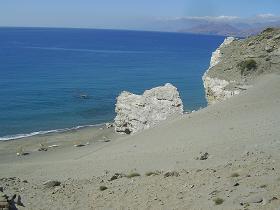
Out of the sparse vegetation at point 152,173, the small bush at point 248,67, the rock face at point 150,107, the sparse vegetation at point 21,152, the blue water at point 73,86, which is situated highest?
the small bush at point 248,67

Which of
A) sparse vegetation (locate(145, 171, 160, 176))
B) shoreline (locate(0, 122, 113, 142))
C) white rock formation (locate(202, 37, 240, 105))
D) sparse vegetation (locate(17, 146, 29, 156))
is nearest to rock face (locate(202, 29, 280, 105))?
white rock formation (locate(202, 37, 240, 105))

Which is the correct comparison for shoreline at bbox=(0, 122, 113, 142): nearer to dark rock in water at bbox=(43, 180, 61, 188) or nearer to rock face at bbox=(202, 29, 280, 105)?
rock face at bbox=(202, 29, 280, 105)

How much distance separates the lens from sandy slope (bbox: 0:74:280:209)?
16891mm

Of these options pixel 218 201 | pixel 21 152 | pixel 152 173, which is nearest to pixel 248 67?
pixel 152 173

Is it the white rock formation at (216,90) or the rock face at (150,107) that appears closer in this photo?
the white rock formation at (216,90)

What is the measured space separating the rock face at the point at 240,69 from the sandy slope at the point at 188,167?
1688mm

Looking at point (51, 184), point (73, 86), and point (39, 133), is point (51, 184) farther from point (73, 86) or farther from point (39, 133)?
point (73, 86)

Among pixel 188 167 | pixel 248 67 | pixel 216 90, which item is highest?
pixel 248 67

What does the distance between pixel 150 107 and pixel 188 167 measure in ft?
60.6

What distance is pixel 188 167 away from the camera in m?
20.9

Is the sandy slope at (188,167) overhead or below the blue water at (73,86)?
overhead

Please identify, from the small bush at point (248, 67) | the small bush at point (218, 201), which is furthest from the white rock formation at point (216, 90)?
the small bush at point (218, 201)

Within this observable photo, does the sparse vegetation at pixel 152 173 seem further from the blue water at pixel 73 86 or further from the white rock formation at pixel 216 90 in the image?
the blue water at pixel 73 86

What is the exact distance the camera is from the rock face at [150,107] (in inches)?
1531
